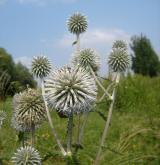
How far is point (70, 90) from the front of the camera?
2596 millimetres

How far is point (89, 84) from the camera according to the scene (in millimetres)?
2596

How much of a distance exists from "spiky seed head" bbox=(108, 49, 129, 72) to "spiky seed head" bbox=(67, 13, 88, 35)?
41 centimetres

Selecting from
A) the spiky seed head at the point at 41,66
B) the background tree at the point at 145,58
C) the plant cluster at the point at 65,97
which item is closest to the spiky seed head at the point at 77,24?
the plant cluster at the point at 65,97

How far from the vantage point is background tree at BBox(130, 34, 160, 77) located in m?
33.6

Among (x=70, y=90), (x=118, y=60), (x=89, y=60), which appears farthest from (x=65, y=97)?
(x=118, y=60)

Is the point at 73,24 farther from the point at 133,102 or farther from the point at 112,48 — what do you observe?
the point at 133,102

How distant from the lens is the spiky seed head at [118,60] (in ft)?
12.2

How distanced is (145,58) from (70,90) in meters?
31.8

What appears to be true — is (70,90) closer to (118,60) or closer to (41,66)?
(41,66)

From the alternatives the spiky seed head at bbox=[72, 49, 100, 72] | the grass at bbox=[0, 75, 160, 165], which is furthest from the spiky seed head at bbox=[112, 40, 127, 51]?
the grass at bbox=[0, 75, 160, 165]

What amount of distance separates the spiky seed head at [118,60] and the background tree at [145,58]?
96.9 ft

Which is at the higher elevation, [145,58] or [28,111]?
[145,58]

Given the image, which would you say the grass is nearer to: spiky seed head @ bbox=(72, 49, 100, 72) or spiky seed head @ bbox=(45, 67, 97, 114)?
spiky seed head @ bbox=(72, 49, 100, 72)

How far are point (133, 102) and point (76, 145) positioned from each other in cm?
849
